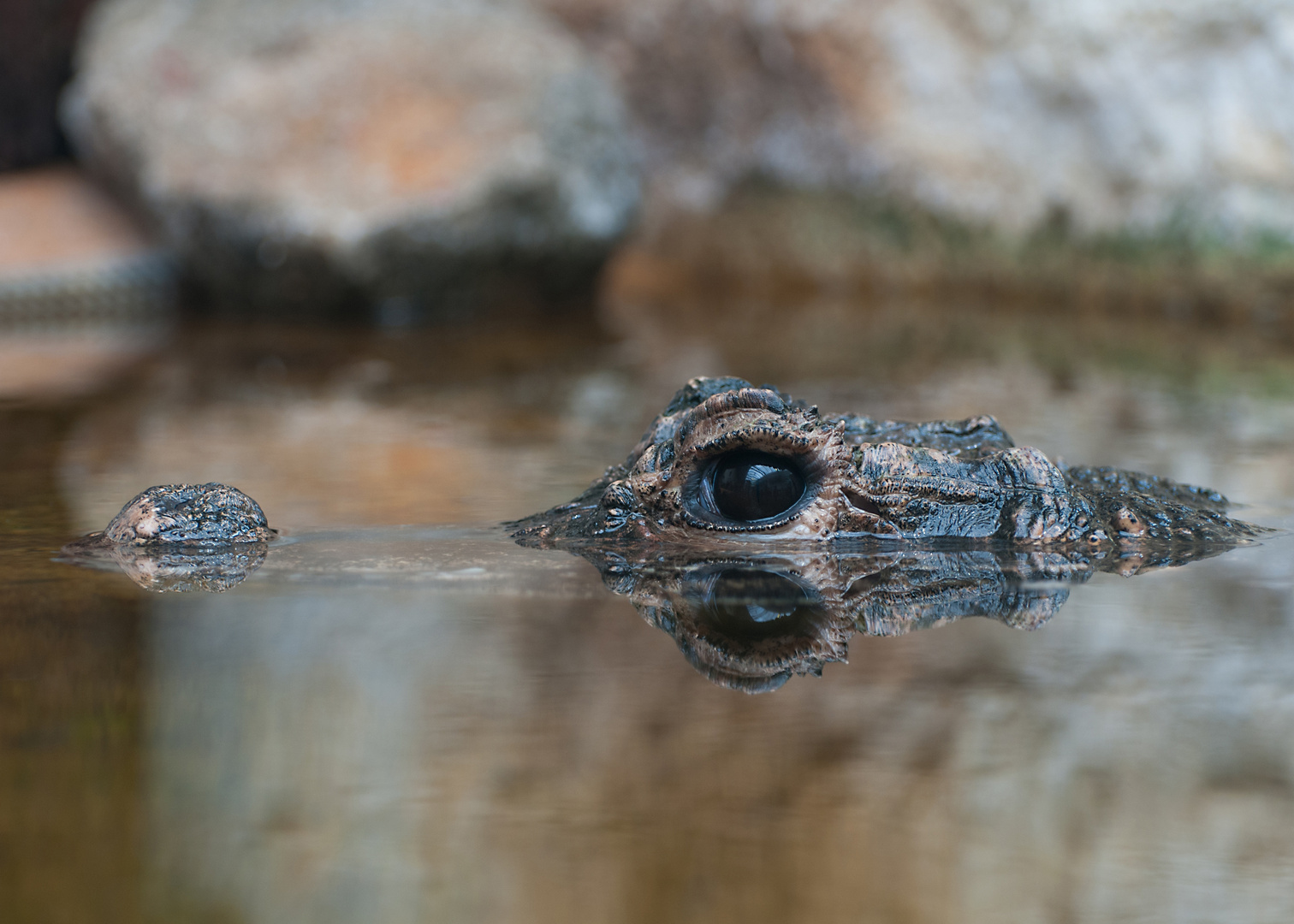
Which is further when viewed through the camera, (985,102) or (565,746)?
(985,102)

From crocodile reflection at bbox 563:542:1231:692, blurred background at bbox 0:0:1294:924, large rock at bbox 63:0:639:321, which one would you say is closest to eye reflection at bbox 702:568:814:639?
crocodile reflection at bbox 563:542:1231:692

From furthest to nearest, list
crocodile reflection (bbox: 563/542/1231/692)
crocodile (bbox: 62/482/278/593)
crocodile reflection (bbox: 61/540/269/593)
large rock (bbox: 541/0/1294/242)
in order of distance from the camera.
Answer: large rock (bbox: 541/0/1294/242)
crocodile (bbox: 62/482/278/593)
crocodile reflection (bbox: 61/540/269/593)
crocodile reflection (bbox: 563/542/1231/692)

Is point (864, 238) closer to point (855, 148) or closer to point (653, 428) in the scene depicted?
point (855, 148)

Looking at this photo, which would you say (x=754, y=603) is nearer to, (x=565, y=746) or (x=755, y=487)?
(x=755, y=487)

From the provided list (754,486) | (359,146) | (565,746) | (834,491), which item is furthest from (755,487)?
(359,146)

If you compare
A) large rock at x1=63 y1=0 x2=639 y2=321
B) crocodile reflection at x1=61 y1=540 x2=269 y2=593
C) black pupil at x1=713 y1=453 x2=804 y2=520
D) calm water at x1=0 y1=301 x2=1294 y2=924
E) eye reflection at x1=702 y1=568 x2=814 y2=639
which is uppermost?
large rock at x1=63 y1=0 x2=639 y2=321

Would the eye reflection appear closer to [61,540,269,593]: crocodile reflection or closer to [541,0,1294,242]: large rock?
[61,540,269,593]: crocodile reflection

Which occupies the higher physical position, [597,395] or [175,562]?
[597,395]
